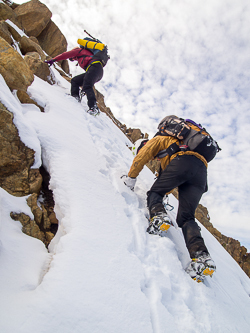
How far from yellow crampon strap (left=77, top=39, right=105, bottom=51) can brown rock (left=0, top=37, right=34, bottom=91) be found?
8.09 feet

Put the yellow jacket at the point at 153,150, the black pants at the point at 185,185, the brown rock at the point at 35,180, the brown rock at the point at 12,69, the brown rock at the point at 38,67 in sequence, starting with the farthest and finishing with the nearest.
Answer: the brown rock at the point at 38,67 < the brown rock at the point at 12,69 < the yellow jacket at the point at 153,150 < the black pants at the point at 185,185 < the brown rock at the point at 35,180

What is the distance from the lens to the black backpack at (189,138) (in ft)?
9.18

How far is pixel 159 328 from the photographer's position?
1.47 m

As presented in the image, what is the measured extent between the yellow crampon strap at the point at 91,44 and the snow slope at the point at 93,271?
3.83m

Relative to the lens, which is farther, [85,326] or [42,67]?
[42,67]

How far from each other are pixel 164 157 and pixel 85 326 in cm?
255

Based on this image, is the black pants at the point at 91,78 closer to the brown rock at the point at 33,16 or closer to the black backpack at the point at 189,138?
the black backpack at the point at 189,138

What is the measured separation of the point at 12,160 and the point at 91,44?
4.98 meters

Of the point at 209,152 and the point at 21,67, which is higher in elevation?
the point at 21,67

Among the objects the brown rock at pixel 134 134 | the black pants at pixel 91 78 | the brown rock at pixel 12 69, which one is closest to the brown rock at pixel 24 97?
the brown rock at pixel 12 69

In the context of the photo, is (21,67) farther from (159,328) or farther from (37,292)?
(159,328)

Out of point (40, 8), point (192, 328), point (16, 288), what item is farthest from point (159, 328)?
point (40, 8)

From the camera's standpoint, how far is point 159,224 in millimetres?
2523

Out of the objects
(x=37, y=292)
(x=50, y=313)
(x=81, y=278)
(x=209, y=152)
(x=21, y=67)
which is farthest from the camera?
(x=21, y=67)
